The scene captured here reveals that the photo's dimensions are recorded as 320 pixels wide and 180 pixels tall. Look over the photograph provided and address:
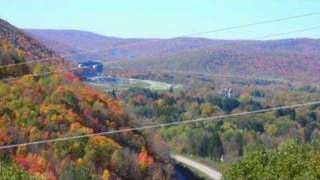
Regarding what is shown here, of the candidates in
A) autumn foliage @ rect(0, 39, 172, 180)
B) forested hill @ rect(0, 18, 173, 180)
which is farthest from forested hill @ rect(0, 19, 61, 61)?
autumn foliage @ rect(0, 39, 172, 180)

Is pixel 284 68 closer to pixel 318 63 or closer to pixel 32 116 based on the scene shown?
pixel 318 63

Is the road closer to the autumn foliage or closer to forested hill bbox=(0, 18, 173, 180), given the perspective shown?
forested hill bbox=(0, 18, 173, 180)

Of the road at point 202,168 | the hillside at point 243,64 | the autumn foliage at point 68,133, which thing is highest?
the autumn foliage at point 68,133

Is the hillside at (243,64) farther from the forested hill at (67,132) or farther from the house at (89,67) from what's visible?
Result: the forested hill at (67,132)

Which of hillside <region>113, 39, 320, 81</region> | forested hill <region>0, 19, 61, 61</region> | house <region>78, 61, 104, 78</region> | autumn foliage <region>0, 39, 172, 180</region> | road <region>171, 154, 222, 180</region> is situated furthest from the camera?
hillside <region>113, 39, 320, 81</region>

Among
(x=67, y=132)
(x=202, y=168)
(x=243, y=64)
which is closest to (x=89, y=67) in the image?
(x=202, y=168)

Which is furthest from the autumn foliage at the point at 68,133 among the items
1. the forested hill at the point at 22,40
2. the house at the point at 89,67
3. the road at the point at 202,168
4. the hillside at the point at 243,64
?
the hillside at the point at 243,64

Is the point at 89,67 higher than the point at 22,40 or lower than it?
lower

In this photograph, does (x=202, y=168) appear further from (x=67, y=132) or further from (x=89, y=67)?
(x=89, y=67)
